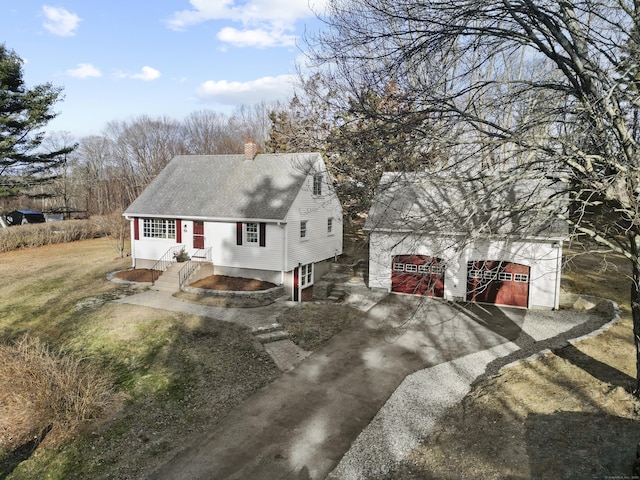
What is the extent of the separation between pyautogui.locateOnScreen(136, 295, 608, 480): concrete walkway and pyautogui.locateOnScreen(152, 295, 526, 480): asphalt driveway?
0.07 feet

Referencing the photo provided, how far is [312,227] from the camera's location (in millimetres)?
21375

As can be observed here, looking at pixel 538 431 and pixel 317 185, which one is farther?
pixel 317 185

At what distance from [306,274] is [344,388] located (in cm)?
1102

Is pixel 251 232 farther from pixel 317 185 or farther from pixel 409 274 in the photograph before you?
pixel 409 274

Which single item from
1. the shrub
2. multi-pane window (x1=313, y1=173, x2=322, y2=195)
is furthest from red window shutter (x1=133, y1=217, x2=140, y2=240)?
the shrub

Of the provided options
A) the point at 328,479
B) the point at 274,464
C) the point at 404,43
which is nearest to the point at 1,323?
the point at 274,464

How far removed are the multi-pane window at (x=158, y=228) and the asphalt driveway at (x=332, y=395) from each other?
11328mm

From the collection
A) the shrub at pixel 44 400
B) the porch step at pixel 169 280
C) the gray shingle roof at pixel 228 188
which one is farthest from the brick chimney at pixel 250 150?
the shrub at pixel 44 400

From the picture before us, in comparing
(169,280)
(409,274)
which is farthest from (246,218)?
(409,274)

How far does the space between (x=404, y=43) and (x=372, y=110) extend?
162cm

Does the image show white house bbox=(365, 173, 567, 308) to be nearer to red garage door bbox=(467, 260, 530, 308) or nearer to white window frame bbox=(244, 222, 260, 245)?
red garage door bbox=(467, 260, 530, 308)

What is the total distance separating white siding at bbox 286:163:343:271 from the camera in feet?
63.3

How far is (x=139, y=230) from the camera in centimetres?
2178

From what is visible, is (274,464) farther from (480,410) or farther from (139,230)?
(139,230)
